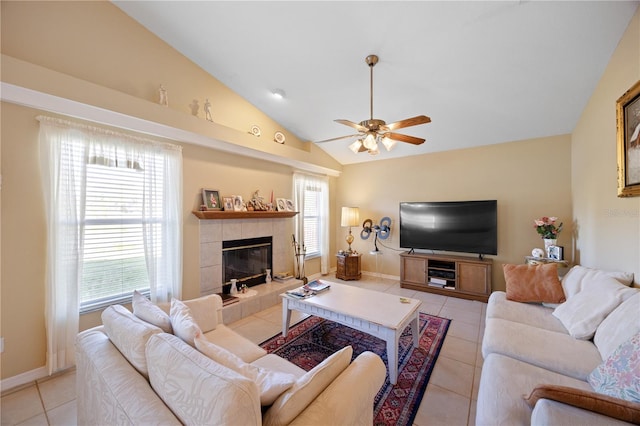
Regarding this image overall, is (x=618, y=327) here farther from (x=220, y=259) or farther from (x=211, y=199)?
(x=211, y=199)

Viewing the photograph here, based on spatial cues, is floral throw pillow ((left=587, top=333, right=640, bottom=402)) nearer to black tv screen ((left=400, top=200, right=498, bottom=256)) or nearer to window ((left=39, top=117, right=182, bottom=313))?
black tv screen ((left=400, top=200, right=498, bottom=256))

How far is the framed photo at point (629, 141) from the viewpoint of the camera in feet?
6.22

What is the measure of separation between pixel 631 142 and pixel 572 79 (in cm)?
111

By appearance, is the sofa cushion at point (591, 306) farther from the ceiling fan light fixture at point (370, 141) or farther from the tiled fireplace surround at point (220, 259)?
the tiled fireplace surround at point (220, 259)

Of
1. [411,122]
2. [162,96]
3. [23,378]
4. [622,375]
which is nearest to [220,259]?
[23,378]

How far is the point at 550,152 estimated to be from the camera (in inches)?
145

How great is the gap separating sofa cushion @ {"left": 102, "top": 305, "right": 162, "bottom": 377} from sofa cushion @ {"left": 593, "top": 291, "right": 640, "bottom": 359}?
8.55 ft

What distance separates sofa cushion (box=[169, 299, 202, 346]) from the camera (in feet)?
4.15

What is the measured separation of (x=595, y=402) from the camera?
1036 mm

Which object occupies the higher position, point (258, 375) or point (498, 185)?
point (498, 185)

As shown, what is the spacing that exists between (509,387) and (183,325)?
1.82 m

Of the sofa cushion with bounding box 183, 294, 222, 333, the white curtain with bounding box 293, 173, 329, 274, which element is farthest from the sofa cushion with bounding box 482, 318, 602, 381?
the white curtain with bounding box 293, 173, 329, 274

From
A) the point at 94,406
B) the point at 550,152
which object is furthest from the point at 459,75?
the point at 94,406

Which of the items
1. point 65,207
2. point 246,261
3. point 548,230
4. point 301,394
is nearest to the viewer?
point 301,394
